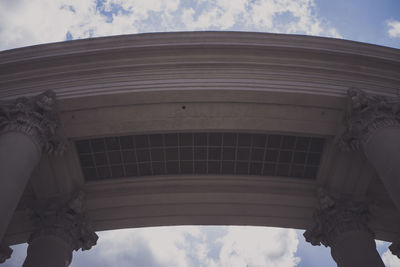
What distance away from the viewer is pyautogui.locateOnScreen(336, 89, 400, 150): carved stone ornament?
14.1 metres

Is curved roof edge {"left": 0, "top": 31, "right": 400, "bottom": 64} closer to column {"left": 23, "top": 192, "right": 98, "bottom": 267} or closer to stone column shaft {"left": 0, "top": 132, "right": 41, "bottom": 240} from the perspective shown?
stone column shaft {"left": 0, "top": 132, "right": 41, "bottom": 240}

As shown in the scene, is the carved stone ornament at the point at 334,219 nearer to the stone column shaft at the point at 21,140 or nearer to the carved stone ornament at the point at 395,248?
the carved stone ornament at the point at 395,248

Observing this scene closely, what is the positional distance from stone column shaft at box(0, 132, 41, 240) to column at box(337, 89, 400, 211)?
12456 mm

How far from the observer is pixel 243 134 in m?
17.9

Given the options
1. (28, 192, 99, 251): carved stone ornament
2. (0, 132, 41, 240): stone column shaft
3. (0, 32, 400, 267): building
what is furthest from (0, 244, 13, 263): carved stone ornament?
(0, 132, 41, 240): stone column shaft

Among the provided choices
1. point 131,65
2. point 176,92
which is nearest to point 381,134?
point 176,92

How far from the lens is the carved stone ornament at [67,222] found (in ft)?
52.4

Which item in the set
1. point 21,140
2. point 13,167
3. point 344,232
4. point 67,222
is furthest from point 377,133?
point 67,222

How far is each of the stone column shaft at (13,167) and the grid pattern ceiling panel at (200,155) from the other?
4353 mm

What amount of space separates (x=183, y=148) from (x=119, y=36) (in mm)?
6361

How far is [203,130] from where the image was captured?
56.7ft

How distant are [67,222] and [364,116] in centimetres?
1389

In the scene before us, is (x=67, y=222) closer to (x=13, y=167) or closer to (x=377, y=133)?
(x=13, y=167)

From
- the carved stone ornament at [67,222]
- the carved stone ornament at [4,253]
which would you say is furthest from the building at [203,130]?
the carved stone ornament at [4,253]
